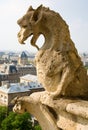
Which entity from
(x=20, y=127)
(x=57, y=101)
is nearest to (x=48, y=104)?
(x=57, y=101)

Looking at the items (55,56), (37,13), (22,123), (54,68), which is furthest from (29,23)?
(22,123)

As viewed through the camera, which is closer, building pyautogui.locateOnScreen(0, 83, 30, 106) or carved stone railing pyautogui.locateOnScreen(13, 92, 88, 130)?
carved stone railing pyautogui.locateOnScreen(13, 92, 88, 130)

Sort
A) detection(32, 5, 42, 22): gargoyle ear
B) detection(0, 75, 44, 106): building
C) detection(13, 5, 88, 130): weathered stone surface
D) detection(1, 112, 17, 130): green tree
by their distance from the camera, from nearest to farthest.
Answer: detection(13, 5, 88, 130): weathered stone surface < detection(32, 5, 42, 22): gargoyle ear < detection(1, 112, 17, 130): green tree < detection(0, 75, 44, 106): building

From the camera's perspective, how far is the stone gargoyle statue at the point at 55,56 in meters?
5.60

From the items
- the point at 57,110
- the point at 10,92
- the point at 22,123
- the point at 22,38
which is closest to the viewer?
the point at 57,110

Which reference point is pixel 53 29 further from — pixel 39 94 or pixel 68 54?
pixel 39 94

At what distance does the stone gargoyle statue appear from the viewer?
18.4 feet

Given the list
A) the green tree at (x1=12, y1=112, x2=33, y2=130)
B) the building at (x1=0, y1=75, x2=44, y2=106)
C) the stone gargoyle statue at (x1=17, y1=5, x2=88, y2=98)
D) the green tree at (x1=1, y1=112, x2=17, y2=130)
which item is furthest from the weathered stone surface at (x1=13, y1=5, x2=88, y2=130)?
the building at (x1=0, y1=75, x2=44, y2=106)

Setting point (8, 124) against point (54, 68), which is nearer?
point (54, 68)

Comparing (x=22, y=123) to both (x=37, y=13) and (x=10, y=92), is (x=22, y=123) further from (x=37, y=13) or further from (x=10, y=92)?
(x=37, y=13)

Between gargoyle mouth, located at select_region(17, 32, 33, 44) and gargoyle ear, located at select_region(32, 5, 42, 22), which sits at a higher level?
gargoyle ear, located at select_region(32, 5, 42, 22)

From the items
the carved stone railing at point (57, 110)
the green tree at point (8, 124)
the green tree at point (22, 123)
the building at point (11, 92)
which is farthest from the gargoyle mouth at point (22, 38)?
the building at point (11, 92)

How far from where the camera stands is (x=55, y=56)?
5.63 meters

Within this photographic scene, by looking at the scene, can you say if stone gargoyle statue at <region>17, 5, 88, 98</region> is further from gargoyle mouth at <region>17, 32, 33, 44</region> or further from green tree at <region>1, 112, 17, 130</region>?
green tree at <region>1, 112, 17, 130</region>
